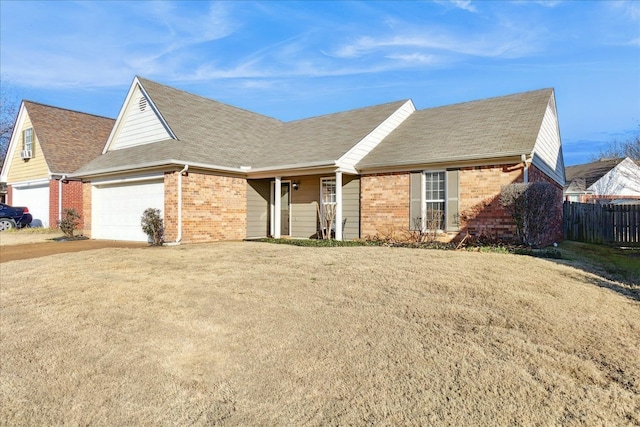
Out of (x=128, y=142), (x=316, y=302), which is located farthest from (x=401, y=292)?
(x=128, y=142)

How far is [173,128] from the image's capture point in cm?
1474

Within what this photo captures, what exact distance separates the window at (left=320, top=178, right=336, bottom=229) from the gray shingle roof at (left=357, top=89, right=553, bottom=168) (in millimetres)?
1557

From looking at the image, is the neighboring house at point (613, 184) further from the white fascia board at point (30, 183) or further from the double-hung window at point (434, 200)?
the white fascia board at point (30, 183)

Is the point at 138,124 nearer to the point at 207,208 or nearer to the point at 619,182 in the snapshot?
the point at 207,208

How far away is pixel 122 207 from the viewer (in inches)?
603

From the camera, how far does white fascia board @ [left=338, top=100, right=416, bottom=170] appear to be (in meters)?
13.5

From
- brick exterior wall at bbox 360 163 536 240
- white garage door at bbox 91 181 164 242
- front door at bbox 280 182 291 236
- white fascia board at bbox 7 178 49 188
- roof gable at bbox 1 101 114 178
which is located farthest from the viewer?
white fascia board at bbox 7 178 49 188

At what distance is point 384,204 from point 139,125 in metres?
10.3

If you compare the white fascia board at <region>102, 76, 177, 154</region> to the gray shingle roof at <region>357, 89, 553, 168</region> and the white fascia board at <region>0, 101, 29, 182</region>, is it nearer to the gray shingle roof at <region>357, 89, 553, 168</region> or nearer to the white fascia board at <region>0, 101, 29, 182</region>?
the gray shingle roof at <region>357, 89, 553, 168</region>

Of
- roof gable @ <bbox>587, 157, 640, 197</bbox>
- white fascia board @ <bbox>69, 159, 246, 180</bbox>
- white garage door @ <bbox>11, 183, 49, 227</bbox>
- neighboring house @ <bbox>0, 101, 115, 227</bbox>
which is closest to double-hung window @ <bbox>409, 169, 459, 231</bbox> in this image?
white fascia board @ <bbox>69, 159, 246, 180</bbox>

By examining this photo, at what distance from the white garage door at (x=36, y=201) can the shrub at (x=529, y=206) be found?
21.6 meters

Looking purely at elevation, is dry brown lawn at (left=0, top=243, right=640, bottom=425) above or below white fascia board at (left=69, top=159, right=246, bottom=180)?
below

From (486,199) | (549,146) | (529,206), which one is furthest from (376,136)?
(529,206)

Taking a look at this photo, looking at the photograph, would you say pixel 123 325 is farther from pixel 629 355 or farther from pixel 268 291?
pixel 629 355
